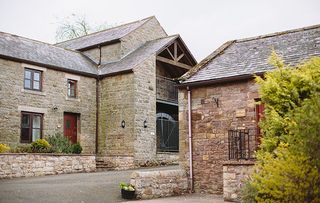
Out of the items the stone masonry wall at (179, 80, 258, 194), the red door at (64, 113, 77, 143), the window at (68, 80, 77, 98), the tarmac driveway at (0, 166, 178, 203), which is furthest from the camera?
the window at (68, 80, 77, 98)

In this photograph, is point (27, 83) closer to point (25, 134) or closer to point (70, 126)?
point (25, 134)

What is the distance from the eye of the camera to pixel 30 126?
1834cm

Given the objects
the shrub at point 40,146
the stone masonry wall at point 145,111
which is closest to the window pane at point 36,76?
the shrub at point 40,146

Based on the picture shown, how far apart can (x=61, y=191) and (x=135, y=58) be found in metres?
11.5

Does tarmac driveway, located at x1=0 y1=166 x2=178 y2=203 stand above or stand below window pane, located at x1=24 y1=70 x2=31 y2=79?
below

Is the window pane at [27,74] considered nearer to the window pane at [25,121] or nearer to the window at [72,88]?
the window pane at [25,121]

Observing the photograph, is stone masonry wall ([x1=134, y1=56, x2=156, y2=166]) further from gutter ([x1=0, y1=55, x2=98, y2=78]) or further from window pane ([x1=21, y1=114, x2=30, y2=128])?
window pane ([x1=21, y1=114, x2=30, y2=128])

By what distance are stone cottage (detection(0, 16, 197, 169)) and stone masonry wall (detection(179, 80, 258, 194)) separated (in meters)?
6.39

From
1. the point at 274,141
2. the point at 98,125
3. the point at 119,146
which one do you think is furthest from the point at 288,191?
the point at 98,125

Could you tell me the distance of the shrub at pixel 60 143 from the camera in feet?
58.0

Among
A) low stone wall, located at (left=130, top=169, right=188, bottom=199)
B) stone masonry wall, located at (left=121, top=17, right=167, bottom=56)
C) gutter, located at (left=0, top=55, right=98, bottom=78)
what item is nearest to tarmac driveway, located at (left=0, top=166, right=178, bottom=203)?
low stone wall, located at (left=130, top=169, right=188, bottom=199)

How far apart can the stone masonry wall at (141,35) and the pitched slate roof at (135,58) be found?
33 centimetres

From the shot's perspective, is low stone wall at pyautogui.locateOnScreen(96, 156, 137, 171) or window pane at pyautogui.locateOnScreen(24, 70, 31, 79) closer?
low stone wall at pyautogui.locateOnScreen(96, 156, 137, 171)

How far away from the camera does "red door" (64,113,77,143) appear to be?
1992 centimetres
